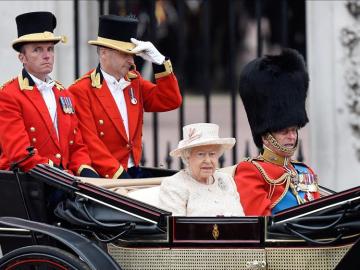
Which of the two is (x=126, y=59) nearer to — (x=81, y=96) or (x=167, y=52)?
(x=81, y=96)

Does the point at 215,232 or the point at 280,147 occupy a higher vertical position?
the point at 280,147

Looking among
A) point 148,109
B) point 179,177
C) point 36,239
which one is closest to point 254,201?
point 179,177

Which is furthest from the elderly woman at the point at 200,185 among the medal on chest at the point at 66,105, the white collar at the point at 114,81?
the white collar at the point at 114,81

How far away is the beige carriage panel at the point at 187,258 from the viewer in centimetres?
578

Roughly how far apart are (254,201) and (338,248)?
0.51 m

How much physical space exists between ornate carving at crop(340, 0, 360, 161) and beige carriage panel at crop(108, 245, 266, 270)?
3.46 meters

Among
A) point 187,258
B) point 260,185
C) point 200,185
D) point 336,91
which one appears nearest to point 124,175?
point 200,185

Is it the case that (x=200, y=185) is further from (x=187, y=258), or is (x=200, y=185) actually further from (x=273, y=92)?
(x=273, y=92)

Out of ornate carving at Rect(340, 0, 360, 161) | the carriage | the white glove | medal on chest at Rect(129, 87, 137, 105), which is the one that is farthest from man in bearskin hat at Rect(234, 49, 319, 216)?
ornate carving at Rect(340, 0, 360, 161)

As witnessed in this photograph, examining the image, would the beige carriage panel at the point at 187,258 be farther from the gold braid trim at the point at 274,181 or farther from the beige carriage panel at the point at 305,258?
the gold braid trim at the point at 274,181

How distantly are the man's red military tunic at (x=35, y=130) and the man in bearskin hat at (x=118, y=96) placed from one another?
184 mm

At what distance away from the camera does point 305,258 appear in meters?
5.77

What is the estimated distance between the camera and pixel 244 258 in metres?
5.78

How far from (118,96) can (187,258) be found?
1.59 meters
